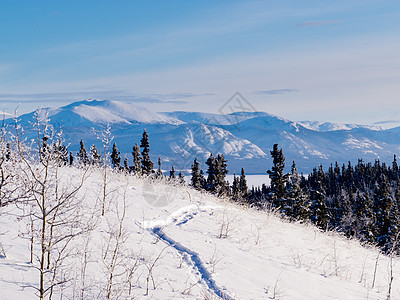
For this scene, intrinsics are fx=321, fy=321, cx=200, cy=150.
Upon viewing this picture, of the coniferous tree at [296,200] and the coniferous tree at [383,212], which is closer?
the coniferous tree at [296,200]

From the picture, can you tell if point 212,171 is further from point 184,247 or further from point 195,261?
point 195,261

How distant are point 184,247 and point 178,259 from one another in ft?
2.65

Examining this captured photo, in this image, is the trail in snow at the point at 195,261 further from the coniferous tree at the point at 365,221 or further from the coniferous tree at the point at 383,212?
the coniferous tree at the point at 383,212

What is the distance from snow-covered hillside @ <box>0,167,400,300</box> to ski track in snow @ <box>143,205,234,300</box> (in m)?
0.03

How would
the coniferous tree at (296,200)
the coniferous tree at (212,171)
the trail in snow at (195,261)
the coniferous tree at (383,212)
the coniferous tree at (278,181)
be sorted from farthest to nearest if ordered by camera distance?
the coniferous tree at (212,171), the coniferous tree at (383,212), the coniferous tree at (278,181), the coniferous tree at (296,200), the trail in snow at (195,261)

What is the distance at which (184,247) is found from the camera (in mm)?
8805

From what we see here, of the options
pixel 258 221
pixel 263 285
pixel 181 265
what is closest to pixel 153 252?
pixel 181 265

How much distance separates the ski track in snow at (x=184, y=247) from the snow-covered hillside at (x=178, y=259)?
Result: 0.08 ft

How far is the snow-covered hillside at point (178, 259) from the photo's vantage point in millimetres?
5688

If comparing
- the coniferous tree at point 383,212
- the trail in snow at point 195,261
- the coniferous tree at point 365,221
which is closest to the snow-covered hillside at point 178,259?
the trail in snow at point 195,261

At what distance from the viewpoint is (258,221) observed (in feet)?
45.7

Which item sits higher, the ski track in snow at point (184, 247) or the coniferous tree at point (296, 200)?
the ski track in snow at point (184, 247)

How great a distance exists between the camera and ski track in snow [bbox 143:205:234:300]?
6.81 m

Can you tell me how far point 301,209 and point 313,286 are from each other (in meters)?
35.1
